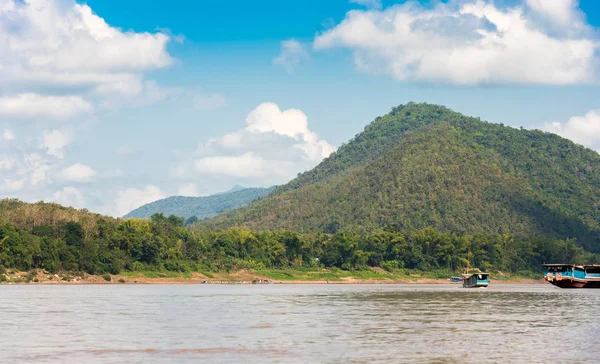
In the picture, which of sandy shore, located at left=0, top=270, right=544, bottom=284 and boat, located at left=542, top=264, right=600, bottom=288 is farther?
boat, located at left=542, top=264, right=600, bottom=288

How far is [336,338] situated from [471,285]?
129 meters

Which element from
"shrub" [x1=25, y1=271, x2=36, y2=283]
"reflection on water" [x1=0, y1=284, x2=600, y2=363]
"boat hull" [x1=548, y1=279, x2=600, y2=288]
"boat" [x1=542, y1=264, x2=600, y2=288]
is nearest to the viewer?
"reflection on water" [x1=0, y1=284, x2=600, y2=363]

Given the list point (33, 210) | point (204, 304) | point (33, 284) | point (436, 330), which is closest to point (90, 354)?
point (436, 330)

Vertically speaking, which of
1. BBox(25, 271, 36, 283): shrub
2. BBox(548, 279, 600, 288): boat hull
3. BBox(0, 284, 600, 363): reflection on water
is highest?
BBox(548, 279, 600, 288): boat hull

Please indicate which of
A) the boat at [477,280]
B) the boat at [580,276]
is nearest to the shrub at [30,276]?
the boat at [477,280]

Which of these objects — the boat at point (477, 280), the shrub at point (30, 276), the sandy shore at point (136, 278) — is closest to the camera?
the shrub at point (30, 276)

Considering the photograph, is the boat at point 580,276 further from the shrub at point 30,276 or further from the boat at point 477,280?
the shrub at point 30,276

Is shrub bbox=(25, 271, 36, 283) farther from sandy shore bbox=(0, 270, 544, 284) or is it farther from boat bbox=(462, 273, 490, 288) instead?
boat bbox=(462, 273, 490, 288)

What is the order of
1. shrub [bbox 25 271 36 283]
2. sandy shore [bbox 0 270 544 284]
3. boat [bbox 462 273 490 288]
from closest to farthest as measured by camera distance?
shrub [bbox 25 271 36 283] < sandy shore [bbox 0 270 544 284] < boat [bbox 462 273 490 288]

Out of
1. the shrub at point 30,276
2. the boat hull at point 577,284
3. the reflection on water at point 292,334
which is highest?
the boat hull at point 577,284

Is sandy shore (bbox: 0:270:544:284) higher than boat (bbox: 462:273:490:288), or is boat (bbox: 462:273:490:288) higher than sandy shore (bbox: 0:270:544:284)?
boat (bbox: 462:273:490:288)

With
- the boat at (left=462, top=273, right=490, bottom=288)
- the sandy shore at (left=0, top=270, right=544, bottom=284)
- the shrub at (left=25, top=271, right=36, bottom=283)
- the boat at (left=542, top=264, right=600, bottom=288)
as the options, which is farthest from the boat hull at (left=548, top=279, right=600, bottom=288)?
the shrub at (left=25, top=271, right=36, bottom=283)

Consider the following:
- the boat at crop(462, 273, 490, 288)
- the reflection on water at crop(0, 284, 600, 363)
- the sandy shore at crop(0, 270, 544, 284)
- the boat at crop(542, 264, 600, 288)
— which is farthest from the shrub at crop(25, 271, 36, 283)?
the boat at crop(542, 264, 600, 288)

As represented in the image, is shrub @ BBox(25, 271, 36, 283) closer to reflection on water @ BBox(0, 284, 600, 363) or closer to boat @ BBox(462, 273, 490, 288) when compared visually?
reflection on water @ BBox(0, 284, 600, 363)
